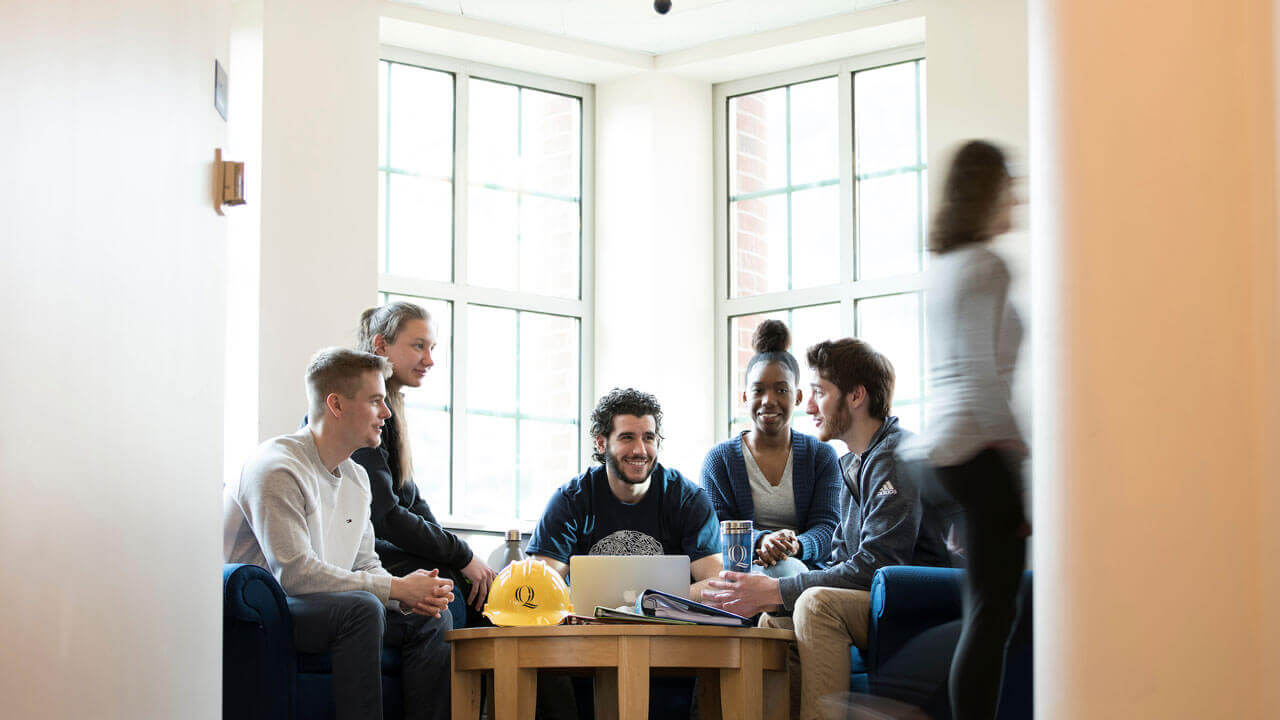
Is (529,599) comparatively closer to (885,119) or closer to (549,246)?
(549,246)

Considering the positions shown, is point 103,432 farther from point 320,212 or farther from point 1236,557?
point 320,212

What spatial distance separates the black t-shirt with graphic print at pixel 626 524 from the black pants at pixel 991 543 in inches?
83.1

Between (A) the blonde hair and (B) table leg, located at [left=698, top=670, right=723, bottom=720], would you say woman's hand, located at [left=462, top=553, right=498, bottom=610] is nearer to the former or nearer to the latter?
(A) the blonde hair

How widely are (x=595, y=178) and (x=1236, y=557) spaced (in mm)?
5108

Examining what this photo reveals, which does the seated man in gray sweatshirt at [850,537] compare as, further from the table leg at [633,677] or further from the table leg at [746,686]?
the table leg at [633,677]

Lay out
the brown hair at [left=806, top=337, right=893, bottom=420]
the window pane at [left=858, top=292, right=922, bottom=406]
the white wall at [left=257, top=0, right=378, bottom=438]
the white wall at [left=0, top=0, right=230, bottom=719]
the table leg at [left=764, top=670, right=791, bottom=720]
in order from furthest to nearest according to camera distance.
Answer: the window pane at [left=858, top=292, right=922, bottom=406]
the white wall at [left=257, top=0, right=378, bottom=438]
the brown hair at [left=806, top=337, right=893, bottom=420]
the table leg at [left=764, top=670, right=791, bottom=720]
the white wall at [left=0, top=0, right=230, bottom=719]

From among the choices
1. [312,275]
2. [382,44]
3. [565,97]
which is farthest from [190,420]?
[565,97]

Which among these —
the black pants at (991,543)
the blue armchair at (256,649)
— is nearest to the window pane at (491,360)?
the blue armchair at (256,649)

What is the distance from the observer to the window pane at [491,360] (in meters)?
6.37

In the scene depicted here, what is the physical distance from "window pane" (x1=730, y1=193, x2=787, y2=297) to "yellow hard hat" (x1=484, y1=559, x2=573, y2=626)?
272 centimetres

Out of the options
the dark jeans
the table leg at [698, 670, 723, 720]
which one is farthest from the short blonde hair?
the table leg at [698, 670, 723, 720]

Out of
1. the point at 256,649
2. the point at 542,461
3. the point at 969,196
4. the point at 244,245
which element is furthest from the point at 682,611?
the point at 542,461

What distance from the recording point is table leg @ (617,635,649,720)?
3572 millimetres

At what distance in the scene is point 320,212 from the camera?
5.57 m
